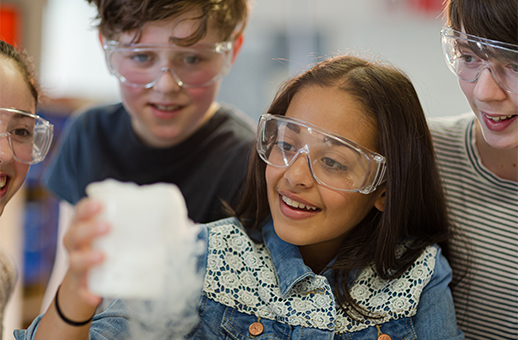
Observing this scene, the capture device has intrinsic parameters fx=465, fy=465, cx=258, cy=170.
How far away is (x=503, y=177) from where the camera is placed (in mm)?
1215

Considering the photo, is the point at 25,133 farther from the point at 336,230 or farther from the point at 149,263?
the point at 336,230

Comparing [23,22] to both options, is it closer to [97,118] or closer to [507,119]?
[97,118]

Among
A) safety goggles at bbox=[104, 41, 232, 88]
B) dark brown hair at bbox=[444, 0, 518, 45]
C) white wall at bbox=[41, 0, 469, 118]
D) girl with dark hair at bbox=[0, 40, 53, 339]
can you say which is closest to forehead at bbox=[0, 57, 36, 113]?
girl with dark hair at bbox=[0, 40, 53, 339]

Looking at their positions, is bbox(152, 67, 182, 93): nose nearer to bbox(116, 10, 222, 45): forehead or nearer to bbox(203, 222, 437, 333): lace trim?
bbox(116, 10, 222, 45): forehead

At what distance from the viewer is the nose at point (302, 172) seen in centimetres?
95

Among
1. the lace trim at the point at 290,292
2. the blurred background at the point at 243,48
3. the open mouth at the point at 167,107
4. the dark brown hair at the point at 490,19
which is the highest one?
the dark brown hair at the point at 490,19

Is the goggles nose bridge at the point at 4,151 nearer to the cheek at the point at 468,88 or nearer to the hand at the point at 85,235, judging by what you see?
the hand at the point at 85,235

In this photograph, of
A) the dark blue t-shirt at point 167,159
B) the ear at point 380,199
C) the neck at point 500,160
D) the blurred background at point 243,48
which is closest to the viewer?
the ear at point 380,199

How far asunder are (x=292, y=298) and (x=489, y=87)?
57 cm

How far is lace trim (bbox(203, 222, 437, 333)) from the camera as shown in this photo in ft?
3.15

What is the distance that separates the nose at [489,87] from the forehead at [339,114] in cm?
22

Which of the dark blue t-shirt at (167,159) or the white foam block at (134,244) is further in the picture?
the dark blue t-shirt at (167,159)

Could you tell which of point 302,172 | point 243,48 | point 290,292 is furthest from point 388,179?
point 243,48

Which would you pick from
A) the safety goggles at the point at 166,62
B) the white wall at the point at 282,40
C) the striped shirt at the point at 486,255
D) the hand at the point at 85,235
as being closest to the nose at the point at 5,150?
the hand at the point at 85,235
